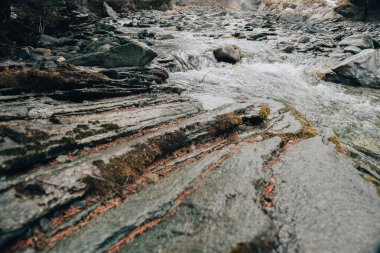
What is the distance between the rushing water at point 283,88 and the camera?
8.80 metres

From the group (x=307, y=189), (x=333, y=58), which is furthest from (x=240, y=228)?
(x=333, y=58)

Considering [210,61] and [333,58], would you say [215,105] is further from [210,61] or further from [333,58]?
[333,58]

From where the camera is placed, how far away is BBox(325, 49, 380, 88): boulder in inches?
536

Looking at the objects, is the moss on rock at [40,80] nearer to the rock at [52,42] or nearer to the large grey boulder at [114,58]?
the large grey boulder at [114,58]

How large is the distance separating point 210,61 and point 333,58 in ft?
26.7

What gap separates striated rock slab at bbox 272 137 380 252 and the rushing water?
2.42m

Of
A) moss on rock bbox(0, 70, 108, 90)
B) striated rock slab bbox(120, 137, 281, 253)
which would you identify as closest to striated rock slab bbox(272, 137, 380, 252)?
striated rock slab bbox(120, 137, 281, 253)

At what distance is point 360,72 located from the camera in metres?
13.7

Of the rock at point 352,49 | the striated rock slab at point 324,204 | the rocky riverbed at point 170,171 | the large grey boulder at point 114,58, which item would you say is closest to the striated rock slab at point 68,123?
the rocky riverbed at point 170,171

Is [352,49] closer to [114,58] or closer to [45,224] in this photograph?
[114,58]

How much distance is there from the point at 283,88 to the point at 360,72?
4.32 metres

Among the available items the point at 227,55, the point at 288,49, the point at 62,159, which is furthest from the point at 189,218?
the point at 288,49

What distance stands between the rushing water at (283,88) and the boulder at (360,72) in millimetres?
573

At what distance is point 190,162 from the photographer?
5.34m
